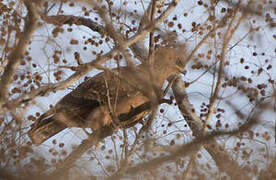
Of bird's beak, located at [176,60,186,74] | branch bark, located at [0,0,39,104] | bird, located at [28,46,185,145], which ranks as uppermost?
bird's beak, located at [176,60,186,74]

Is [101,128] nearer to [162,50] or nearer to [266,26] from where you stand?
[162,50]

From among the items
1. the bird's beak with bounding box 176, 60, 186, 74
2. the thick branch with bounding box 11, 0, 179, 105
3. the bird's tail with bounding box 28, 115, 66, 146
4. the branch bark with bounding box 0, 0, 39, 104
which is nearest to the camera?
the branch bark with bounding box 0, 0, 39, 104

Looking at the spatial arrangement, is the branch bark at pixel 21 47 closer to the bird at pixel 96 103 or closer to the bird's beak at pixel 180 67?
the bird at pixel 96 103

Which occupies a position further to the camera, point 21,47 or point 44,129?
point 44,129

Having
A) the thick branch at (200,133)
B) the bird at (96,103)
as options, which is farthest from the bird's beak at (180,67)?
the thick branch at (200,133)

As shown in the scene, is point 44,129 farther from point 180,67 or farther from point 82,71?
point 180,67

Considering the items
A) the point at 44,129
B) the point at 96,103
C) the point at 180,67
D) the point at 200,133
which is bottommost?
the point at 200,133

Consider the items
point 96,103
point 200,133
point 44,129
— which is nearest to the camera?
point 200,133

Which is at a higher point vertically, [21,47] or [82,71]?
[82,71]

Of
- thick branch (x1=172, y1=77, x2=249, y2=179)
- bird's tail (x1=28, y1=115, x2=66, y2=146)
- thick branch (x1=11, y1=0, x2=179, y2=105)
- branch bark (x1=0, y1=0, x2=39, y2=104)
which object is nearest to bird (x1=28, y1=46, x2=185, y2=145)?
bird's tail (x1=28, y1=115, x2=66, y2=146)

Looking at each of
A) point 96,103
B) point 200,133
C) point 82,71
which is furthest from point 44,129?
point 200,133

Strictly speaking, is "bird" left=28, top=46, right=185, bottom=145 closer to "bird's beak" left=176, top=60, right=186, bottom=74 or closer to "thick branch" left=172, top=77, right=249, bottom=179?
"bird's beak" left=176, top=60, right=186, bottom=74

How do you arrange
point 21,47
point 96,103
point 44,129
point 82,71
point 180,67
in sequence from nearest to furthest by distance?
point 21,47
point 82,71
point 44,129
point 180,67
point 96,103

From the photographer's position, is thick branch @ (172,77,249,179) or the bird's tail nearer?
thick branch @ (172,77,249,179)
